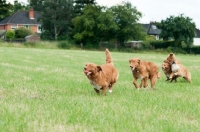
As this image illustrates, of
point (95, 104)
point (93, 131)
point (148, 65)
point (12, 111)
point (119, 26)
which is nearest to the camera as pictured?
point (93, 131)

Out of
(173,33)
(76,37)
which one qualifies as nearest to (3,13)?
(76,37)

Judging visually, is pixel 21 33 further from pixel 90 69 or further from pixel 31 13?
pixel 90 69

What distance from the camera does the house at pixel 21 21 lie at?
303 feet

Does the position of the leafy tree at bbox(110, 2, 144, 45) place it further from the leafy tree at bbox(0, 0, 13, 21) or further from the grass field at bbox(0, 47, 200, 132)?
the grass field at bbox(0, 47, 200, 132)

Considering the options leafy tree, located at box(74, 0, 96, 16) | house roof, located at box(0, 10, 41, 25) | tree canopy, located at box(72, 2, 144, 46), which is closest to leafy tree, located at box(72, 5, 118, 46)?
tree canopy, located at box(72, 2, 144, 46)

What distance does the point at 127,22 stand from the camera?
62.5 metres

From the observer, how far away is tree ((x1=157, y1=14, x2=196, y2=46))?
63531mm

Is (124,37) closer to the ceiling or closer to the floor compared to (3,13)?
closer to the floor

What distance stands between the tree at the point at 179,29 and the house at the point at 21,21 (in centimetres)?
3983

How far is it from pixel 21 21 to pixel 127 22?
130 ft

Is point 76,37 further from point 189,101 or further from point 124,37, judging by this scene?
point 189,101

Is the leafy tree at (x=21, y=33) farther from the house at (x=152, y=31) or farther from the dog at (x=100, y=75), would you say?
the dog at (x=100, y=75)

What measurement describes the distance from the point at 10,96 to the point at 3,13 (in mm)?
87432

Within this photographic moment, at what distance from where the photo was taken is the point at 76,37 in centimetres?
6366
